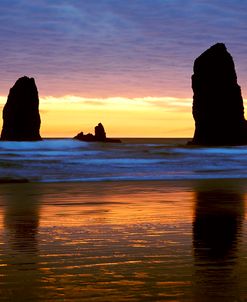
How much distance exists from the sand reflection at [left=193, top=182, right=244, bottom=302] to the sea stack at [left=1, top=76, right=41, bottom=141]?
12602 cm

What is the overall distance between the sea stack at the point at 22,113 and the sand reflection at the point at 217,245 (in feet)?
413

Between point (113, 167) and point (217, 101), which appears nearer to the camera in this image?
point (113, 167)

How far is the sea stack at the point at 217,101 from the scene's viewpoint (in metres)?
128

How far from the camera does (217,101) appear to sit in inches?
5212

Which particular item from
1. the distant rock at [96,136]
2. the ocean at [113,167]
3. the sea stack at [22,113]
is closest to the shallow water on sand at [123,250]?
the ocean at [113,167]

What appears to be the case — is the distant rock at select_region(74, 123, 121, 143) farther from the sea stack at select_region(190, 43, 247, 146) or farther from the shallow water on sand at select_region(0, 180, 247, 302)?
the shallow water on sand at select_region(0, 180, 247, 302)

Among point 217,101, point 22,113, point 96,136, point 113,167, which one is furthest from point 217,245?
point 96,136

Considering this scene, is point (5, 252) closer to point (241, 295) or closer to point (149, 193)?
point (241, 295)

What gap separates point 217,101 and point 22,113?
4352cm

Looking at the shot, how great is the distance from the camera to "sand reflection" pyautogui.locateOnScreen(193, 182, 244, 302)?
6609 millimetres

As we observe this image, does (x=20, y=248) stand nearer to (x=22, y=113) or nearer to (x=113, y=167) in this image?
(x=113, y=167)

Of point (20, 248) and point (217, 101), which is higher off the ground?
point (217, 101)

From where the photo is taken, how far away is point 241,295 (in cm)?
633

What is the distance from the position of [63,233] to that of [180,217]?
10.6ft
